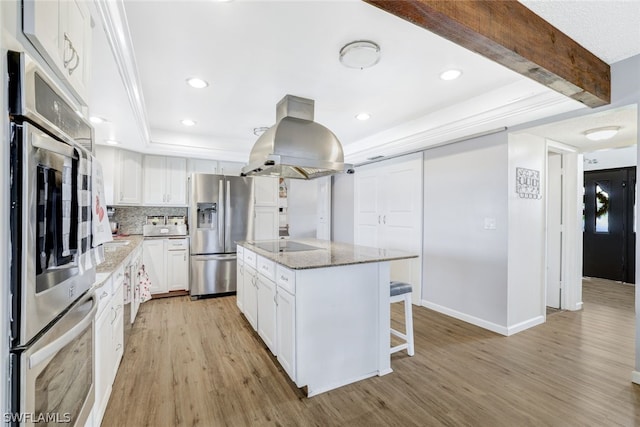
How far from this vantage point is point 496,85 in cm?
274

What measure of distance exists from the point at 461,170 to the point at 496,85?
3.40ft

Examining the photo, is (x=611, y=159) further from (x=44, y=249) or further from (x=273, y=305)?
(x=44, y=249)

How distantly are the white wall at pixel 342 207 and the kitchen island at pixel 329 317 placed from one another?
3.20 m

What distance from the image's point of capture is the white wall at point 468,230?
3137 millimetres

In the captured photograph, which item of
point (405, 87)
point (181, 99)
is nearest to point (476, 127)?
point (405, 87)

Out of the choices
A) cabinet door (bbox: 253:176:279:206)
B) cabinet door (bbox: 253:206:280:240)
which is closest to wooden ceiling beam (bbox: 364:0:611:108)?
cabinet door (bbox: 253:176:279:206)

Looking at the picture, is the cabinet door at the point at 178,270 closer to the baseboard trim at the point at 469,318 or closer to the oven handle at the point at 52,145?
the baseboard trim at the point at 469,318

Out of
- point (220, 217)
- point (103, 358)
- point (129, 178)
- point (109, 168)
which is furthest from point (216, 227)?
point (103, 358)

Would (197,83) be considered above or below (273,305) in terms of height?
above

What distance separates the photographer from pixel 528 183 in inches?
129

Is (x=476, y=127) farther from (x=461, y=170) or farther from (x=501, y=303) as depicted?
(x=501, y=303)

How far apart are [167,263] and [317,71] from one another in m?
3.54

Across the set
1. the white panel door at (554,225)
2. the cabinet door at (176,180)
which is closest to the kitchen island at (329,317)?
the white panel door at (554,225)

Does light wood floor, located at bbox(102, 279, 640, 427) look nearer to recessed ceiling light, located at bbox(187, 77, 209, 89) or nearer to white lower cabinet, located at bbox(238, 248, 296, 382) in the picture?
white lower cabinet, located at bbox(238, 248, 296, 382)
